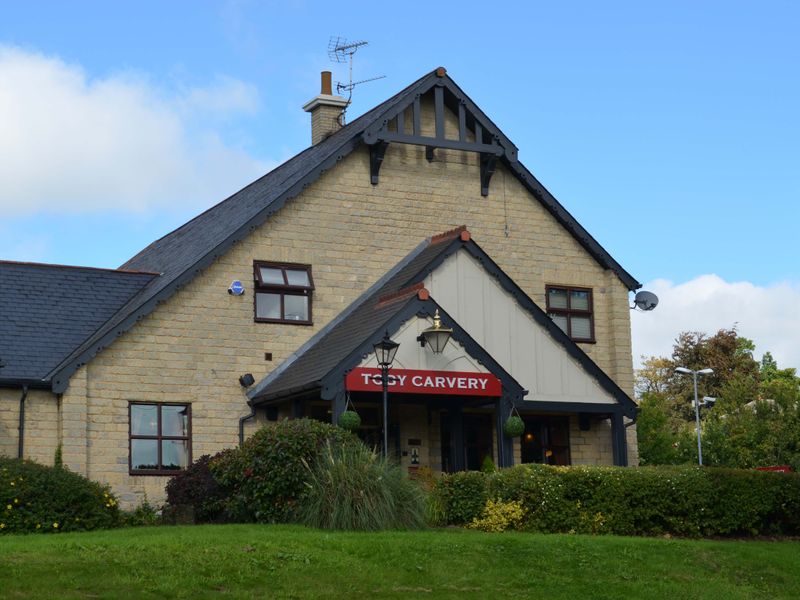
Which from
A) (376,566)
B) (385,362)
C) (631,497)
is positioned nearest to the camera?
(376,566)

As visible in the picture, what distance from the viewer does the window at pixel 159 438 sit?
1112 inches

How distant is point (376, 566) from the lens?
19.5 m

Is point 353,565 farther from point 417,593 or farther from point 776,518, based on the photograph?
point 776,518

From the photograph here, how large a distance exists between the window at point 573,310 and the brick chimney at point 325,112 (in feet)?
25.4

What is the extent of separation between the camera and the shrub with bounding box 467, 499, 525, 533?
23953mm

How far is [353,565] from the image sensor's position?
19.4m

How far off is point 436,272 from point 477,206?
4.22 metres

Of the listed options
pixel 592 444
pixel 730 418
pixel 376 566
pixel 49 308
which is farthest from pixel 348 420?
pixel 730 418

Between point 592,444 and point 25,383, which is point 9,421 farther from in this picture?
point 592,444

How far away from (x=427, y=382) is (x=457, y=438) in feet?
7.50

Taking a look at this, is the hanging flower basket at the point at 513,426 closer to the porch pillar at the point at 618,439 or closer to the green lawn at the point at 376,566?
the porch pillar at the point at 618,439

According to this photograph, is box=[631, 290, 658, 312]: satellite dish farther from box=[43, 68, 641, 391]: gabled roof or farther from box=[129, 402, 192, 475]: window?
box=[129, 402, 192, 475]: window

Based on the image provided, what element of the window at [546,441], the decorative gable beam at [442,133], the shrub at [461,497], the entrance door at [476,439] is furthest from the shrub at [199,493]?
the decorative gable beam at [442,133]

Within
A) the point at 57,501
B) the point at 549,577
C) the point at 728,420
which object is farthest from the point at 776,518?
the point at 728,420
